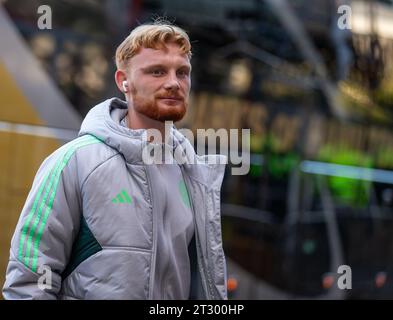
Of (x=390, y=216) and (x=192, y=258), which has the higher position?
(x=390, y=216)

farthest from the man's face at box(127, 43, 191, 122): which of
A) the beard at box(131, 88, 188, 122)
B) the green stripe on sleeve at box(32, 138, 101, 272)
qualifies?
the green stripe on sleeve at box(32, 138, 101, 272)

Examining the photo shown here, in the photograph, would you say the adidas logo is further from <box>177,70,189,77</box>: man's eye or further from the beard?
<box>177,70,189,77</box>: man's eye

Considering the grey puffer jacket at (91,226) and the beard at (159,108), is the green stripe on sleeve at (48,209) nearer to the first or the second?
the grey puffer jacket at (91,226)

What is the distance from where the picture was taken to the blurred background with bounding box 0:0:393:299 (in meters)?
5.95

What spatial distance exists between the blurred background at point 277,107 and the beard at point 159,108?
343 cm

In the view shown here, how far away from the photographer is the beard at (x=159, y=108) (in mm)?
2443

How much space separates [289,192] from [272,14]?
1.47 meters

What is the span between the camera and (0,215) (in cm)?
567

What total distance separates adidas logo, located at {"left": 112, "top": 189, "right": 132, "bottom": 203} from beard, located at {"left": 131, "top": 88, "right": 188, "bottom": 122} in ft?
0.82

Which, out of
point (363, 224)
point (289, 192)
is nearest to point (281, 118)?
point (289, 192)

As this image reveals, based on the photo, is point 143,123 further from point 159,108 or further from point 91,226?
point 91,226

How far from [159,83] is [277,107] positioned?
4.75m
